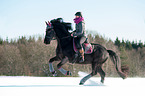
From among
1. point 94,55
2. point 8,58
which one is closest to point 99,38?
point 8,58

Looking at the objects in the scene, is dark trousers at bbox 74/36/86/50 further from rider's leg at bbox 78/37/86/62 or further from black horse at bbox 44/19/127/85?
black horse at bbox 44/19/127/85

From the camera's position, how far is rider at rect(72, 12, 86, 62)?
859cm

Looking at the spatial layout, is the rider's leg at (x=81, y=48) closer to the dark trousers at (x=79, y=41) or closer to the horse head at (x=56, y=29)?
the dark trousers at (x=79, y=41)

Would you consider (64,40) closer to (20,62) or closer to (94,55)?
(94,55)

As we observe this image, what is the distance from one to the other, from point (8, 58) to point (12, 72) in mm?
1798

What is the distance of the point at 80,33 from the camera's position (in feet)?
28.1

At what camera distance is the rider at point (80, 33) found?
8594 mm

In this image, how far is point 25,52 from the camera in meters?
28.8
